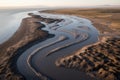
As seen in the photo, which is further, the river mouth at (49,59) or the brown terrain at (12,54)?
the brown terrain at (12,54)

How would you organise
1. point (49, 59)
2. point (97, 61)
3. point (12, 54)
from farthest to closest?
point (12, 54) → point (49, 59) → point (97, 61)

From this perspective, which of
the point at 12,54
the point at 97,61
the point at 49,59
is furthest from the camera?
the point at 12,54

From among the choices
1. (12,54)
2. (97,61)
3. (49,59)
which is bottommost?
(12,54)

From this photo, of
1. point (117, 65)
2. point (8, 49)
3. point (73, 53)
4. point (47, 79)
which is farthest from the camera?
point (8, 49)

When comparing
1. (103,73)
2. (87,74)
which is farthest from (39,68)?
(103,73)

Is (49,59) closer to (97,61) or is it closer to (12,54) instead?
(12,54)

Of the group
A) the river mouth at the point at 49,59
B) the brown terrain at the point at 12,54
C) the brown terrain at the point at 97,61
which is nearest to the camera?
the brown terrain at the point at 97,61

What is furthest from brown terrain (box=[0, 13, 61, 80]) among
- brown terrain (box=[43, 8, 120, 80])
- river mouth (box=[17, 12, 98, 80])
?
brown terrain (box=[43, 8, 120, 80])

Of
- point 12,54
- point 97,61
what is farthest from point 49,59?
Answer: point 97,61

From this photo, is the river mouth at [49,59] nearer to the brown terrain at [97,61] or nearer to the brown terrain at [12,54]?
the brown terrain at [12,54]

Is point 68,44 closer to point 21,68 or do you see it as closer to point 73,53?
point 73,53

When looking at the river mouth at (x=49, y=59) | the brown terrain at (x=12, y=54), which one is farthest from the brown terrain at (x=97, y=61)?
the brown terrain at (x=12, y=54)
